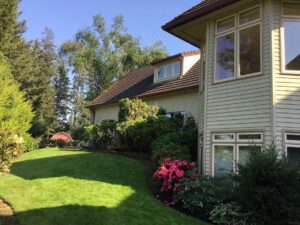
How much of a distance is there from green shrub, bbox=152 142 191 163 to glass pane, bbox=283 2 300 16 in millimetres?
5748

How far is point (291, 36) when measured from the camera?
→ 953 cm

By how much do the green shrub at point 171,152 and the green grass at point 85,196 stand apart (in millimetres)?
1047

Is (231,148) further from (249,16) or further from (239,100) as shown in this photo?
(249,16)

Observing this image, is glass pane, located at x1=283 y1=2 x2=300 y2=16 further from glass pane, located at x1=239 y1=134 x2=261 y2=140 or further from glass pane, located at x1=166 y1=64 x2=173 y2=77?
glass pane, located at x1=166 y1=64 x2=173 y2=77

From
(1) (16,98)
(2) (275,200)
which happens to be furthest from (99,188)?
(2) (275,200)

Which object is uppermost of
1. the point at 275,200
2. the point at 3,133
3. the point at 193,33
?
the point at 193,33

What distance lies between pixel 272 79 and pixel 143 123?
8.53 metres

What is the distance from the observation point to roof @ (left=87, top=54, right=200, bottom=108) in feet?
62.2

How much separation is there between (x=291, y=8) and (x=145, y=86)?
14825mm

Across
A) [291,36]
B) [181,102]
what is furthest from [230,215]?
[181,102]

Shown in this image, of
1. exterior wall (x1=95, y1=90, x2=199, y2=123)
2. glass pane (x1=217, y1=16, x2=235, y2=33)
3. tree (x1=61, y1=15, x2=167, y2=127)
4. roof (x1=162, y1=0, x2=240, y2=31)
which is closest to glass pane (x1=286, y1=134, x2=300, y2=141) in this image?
glass pane (x1=217, y1=16, x2=235, y2=33)

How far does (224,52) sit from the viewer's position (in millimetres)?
10828

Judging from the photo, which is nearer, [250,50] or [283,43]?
Answer: [283,43]

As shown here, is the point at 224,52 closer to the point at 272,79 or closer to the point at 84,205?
the point at 272,79
